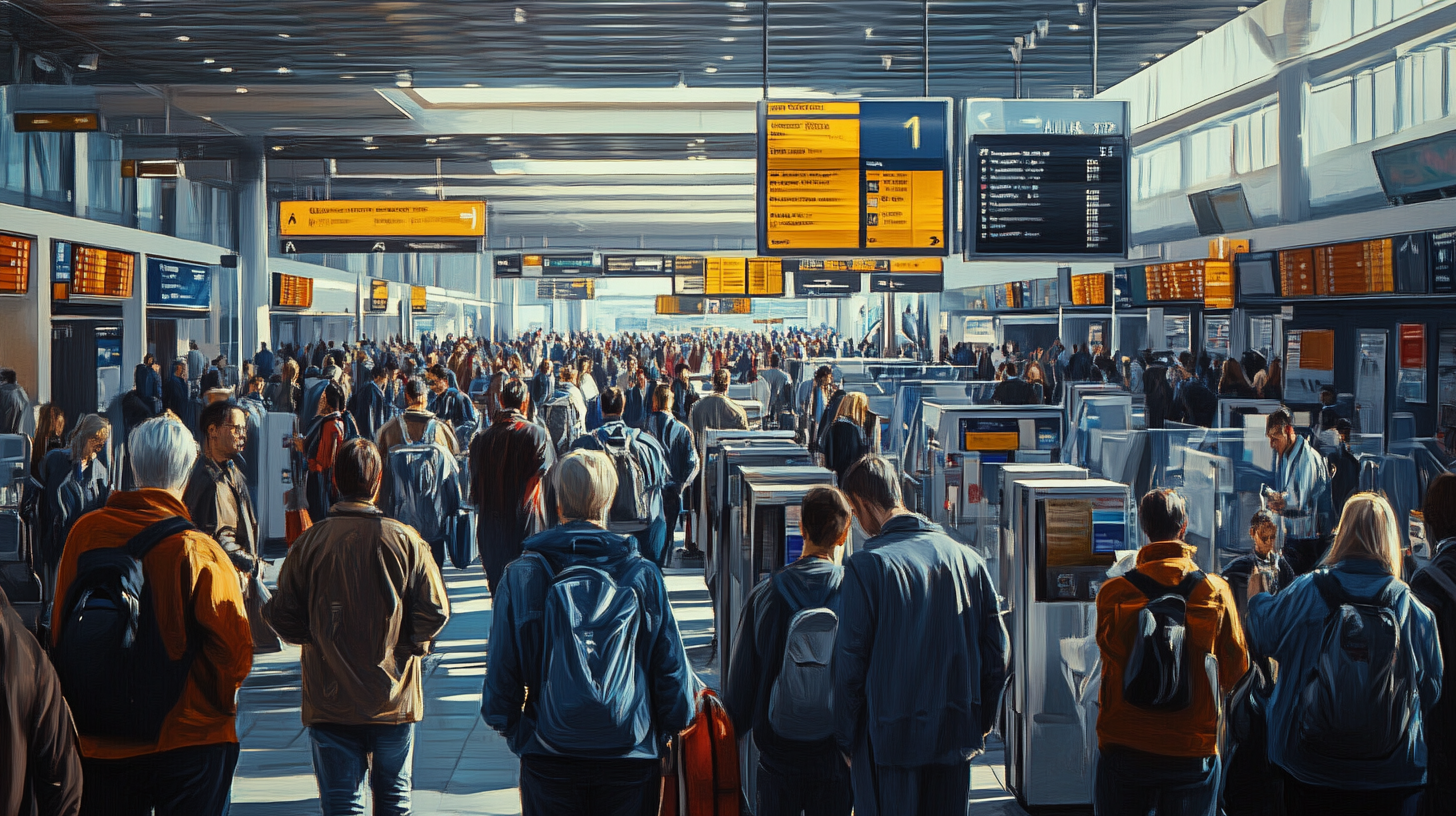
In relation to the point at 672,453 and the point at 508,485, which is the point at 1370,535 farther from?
the point at 672,453

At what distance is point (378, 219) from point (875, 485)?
1399cm

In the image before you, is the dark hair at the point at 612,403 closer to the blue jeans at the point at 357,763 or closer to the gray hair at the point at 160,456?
the blue jeans at the point at 357,763

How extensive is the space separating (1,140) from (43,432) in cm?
886

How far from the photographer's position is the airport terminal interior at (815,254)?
6.23 meters

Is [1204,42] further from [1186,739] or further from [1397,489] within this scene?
[1186,739]

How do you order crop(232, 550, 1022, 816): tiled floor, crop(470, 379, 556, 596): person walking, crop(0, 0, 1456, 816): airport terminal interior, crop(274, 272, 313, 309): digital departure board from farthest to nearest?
1. crop(274, 272, 313, 309): digital departure board
2. crop(470, 379, 556, 596): person walking
3. crop(0, 0, 1456, 816): airport terminal interior
4. crop(232, 550, 1022, 816): tiled floor

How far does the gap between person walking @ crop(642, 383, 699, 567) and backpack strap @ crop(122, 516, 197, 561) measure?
495cm

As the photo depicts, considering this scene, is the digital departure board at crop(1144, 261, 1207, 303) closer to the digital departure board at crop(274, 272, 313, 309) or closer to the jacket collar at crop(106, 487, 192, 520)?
the digital departure board at crop(274, 272, 313, 309)

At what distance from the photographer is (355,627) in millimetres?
4027

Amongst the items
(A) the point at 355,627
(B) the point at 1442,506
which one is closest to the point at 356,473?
(A) the point at 355,627

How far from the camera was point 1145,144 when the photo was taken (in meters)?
24.1

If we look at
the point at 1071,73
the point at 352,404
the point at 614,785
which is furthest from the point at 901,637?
the point at 1071,73

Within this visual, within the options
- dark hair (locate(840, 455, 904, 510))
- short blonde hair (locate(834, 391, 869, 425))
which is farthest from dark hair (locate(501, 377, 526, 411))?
dark hair (locate(840, 455, 904, 510))

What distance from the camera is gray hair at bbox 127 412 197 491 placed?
12.3 ft
